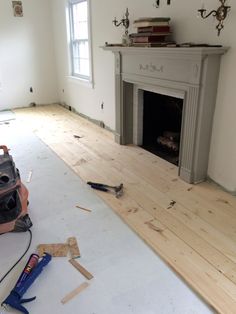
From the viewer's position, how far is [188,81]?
2.48m

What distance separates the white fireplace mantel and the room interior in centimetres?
1

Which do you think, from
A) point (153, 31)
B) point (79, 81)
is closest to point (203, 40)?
point (153, 31)

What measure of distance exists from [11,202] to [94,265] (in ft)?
2.39

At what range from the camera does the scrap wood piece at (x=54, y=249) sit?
6.08 feet

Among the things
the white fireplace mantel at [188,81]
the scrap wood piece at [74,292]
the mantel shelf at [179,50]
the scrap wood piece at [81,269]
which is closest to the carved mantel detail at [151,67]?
the white fireplace mantel at [188,81]

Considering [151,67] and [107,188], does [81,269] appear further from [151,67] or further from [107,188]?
[151,67]

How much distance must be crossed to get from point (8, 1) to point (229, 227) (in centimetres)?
543

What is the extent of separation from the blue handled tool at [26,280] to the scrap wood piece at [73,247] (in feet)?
0.48

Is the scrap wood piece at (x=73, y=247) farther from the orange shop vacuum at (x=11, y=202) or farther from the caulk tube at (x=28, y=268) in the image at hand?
the orange shop vacuum at (x=11, y=202)

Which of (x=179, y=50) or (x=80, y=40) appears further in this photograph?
(x=80, y=40)

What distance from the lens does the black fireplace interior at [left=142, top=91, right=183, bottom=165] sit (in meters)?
3.35

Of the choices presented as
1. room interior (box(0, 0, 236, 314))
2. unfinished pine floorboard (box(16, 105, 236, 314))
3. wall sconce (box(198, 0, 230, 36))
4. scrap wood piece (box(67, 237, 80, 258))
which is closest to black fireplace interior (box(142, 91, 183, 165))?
→ room interior (box(0, 0, 236, 314))

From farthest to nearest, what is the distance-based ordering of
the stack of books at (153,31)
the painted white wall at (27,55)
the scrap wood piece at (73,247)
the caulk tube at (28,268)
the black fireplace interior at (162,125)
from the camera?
1. the painted white wall at (27,55)
2. the black fireplace interior at (162,125)
3. the stack of books at (153,31)
4. the scrap wood piece at (73,247)
5. the caulk tube at (28,268)

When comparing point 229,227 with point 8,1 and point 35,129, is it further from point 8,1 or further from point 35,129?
point 8,1
